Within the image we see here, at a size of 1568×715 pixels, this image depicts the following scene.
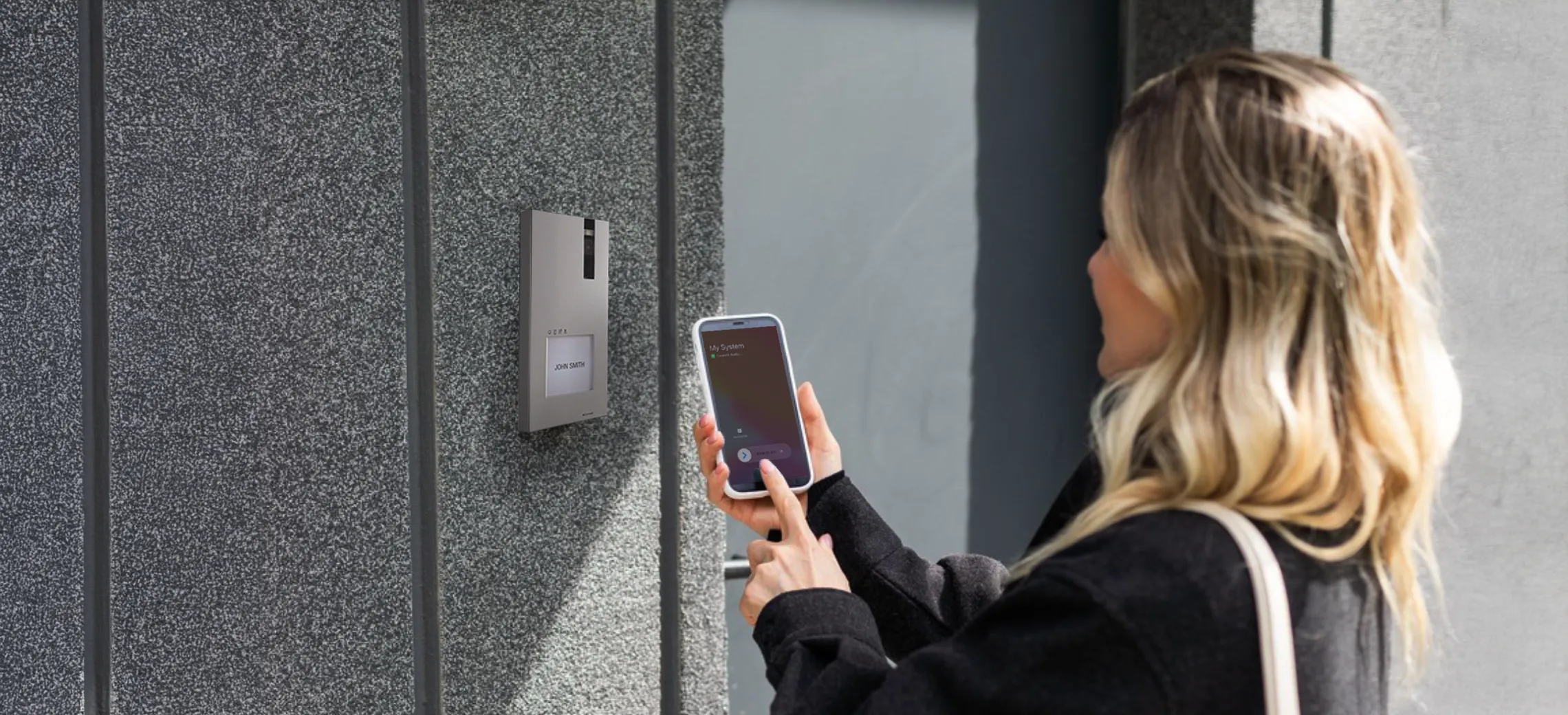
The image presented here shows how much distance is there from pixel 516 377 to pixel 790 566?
1.91 feet

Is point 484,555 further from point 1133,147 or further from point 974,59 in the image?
point 974,59

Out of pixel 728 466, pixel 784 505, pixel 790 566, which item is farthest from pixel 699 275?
pixel 790 566

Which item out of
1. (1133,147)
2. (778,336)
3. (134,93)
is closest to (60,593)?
(134,93)

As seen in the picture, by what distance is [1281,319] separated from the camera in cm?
100

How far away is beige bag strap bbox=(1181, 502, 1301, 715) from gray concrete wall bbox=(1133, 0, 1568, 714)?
2.26 m

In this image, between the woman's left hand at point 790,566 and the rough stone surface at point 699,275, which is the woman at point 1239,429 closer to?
the woman's left hand at point 790,566

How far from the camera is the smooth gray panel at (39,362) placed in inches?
54.2

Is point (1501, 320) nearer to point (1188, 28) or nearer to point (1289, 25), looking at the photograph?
point (1289, 25)

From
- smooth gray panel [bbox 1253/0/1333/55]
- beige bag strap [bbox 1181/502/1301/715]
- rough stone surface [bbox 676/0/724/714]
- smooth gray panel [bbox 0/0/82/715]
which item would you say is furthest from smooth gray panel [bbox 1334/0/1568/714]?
smooth gray panel [bbox 0/0/82/715]

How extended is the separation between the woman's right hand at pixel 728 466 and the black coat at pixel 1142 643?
1.68 ft

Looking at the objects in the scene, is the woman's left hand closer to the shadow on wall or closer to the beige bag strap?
the beige bag strap

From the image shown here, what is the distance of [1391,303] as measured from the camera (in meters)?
1.02

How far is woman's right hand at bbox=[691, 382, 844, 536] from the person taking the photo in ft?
5.19

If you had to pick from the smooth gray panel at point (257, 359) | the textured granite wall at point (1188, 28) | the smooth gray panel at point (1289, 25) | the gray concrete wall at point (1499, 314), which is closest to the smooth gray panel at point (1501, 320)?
the gray concrete wall at point (1499, 314)
